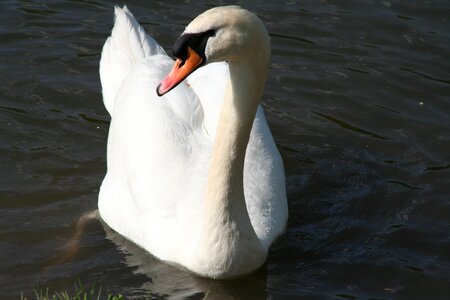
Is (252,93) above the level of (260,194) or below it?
above

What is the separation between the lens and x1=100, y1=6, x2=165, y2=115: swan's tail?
895cm

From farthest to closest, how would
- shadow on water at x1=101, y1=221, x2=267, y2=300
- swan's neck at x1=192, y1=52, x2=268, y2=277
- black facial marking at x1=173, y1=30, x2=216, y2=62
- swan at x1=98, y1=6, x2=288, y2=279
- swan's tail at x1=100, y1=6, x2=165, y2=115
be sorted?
swan's tail at x1=100, y1=6, x2=165, y2=115 → shadow on water at x1=101, y1=221, x2=267, y2=300 → swan's neck at x1=192, y1=52, x2=268, y2=277 → swan at x1=98, y1=6, x2=288, y2=279 → black facial marking at x1=173, y1=30, x2=216, y2=62

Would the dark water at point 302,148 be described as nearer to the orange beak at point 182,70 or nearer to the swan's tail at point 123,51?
the swan's tail at point 123,51

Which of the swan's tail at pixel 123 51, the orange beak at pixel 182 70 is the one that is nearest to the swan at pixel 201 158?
the orange beak at pixel 182 70

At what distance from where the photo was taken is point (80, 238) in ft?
25.5

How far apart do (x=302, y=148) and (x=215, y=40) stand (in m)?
3.34

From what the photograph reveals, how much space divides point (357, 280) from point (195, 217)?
1.28 m

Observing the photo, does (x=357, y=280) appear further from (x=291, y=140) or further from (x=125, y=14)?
(x=125, y=14)

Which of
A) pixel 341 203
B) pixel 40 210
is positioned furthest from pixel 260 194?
pixel 40 210

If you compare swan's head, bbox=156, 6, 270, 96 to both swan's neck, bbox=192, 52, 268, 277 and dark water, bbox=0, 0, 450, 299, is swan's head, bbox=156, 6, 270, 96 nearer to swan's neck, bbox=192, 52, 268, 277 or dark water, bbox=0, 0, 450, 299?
swan's neck, bbox=192, 52, 268, 277

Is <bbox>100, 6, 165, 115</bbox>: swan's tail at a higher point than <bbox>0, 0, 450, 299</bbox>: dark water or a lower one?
higher

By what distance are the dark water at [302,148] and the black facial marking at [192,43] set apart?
6.18ft

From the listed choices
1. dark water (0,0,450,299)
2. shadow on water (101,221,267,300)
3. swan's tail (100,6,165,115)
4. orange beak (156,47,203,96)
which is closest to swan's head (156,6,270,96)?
orange beak (156,47,203,96)

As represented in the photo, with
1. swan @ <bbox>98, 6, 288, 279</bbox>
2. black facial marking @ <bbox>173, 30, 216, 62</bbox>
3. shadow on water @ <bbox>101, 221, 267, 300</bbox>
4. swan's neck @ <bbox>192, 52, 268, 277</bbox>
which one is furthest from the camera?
shadow on water @ <bbox>101, 221, 267, 300</bbox>
